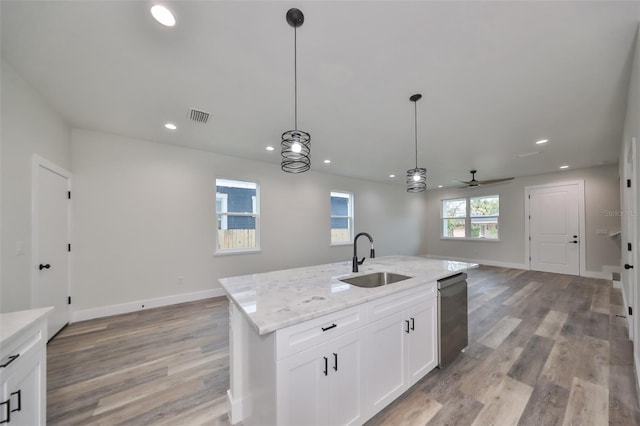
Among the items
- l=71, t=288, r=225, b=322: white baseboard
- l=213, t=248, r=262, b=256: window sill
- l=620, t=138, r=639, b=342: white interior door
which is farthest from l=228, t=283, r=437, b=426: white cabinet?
l=213, t=248, r=262, b=256: window sill

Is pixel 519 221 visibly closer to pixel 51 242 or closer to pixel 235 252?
pixel 235 252

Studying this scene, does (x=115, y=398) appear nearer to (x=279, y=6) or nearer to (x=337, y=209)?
(x=279, y=6)

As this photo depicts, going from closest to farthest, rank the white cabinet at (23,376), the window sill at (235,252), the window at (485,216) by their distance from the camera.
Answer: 1. the white cabinet at (23,376)
2. the window sill at (235,252)
3. the window at (485,216)

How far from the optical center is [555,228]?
19.6ft

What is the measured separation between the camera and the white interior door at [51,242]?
8.14 ft

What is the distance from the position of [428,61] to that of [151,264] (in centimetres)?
452

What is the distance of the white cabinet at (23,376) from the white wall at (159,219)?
8.27ft

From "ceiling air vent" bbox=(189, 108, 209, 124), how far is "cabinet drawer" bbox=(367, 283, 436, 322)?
2.81 m

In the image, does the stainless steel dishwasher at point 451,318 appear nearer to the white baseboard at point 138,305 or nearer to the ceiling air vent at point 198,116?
the ceiling air vent at point 198,116

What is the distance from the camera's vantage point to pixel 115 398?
1875 mm

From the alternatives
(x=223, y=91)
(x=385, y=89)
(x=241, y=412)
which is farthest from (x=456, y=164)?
(x=241, y=412)

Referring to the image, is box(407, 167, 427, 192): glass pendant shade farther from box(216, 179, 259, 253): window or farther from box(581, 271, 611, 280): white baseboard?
box(581, 271, 611, 280): white baseboard

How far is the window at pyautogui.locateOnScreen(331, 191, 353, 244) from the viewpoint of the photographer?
6289 mm

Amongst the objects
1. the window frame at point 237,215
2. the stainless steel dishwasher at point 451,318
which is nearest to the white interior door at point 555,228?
the stainless steel dishwasher at point 451,318
